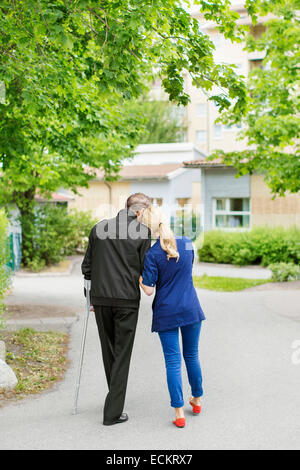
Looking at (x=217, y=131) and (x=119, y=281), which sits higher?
(x=217, y=131)

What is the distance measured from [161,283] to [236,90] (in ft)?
8.57

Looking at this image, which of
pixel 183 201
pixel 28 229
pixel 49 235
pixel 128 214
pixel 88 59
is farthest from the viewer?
pixel 183 201

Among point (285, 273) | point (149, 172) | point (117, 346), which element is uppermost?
point (149, 172)

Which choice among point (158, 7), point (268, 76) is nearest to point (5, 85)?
point (158, 7)

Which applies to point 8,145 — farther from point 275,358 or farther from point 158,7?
point 275,358

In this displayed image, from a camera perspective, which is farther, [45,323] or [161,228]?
[45,323]

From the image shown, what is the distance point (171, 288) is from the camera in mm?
4723

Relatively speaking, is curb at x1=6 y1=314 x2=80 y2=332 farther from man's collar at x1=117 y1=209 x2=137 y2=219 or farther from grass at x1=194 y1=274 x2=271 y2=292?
grass at x1=194 y1=274 x2=271 y2=292

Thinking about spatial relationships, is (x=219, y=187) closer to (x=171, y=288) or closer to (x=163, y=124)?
(x=171, y=288)

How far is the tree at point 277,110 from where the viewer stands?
12.7 m

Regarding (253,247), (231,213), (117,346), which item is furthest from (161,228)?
(231,213)

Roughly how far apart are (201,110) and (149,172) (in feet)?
60.4

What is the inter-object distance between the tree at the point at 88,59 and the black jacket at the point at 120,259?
1545 mm

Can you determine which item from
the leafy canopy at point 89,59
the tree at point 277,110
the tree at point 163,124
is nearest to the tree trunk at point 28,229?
the tree at point 277,110
